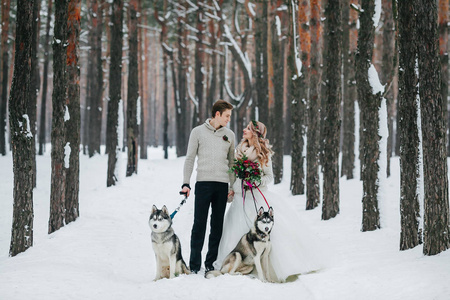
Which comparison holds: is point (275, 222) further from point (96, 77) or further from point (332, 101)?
point (96, 77)

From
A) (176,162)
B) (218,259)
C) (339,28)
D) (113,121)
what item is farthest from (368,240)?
(176,162)

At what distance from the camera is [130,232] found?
937 centimetres

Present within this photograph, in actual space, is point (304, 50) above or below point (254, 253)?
above

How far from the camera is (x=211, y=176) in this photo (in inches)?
223

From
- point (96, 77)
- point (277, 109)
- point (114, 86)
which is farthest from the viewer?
point (96, 77)

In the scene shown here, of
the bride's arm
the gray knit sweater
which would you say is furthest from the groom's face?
the bride's arm

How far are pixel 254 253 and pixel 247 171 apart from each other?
108cm

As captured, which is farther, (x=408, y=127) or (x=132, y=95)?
(x=132, y=95)

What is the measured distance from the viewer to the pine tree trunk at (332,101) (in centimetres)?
955

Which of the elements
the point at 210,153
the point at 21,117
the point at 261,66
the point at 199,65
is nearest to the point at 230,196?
the point at 210,153

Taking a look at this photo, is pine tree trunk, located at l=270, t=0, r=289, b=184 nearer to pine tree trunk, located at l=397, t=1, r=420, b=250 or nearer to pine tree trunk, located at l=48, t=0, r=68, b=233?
pine tree trunk, located at l=48, t=0, r=68, b=233

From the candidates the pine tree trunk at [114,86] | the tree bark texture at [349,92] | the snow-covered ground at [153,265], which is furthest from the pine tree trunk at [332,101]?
the pine tree trunk at [114,86]

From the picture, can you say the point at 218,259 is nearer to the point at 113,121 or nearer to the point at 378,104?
the point at 378,104

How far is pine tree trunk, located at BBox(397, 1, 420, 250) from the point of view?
5.96 meters
